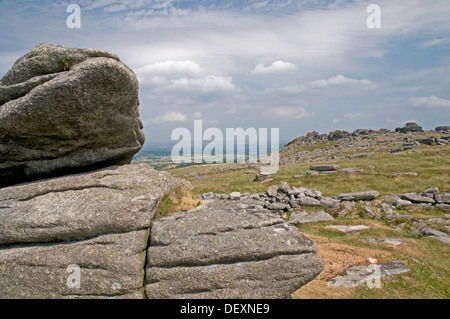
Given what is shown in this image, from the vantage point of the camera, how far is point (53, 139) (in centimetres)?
1486

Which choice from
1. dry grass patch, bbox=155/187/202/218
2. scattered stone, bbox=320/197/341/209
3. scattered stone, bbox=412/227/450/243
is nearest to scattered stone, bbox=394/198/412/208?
scattered stone, bbox=320/197/341/209

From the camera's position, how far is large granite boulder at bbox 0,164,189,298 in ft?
38.2

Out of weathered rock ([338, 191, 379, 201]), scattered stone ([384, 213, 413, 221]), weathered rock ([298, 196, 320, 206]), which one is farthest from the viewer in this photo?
weathered rock ([338, 191, 379, 201])

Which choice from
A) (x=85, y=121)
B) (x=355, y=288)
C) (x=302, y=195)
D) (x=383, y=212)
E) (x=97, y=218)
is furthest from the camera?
(x=302, y=195)

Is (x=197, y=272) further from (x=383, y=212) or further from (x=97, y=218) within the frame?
(x=383, y=212)

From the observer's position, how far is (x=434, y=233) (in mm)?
25125

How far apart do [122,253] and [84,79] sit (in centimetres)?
820

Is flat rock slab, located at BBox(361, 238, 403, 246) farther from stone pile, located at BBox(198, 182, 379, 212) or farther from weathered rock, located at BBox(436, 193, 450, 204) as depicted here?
weathered rock, located at BBox(436, 193, 450, 204)

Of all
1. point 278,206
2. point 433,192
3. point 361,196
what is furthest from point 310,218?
point 433,192

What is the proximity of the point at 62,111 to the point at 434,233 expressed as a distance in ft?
102

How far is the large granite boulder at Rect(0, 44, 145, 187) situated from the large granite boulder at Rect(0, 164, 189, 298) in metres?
2.41

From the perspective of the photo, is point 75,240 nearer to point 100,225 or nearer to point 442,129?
point 100,225

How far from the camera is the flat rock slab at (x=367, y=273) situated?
16484 millimetres
